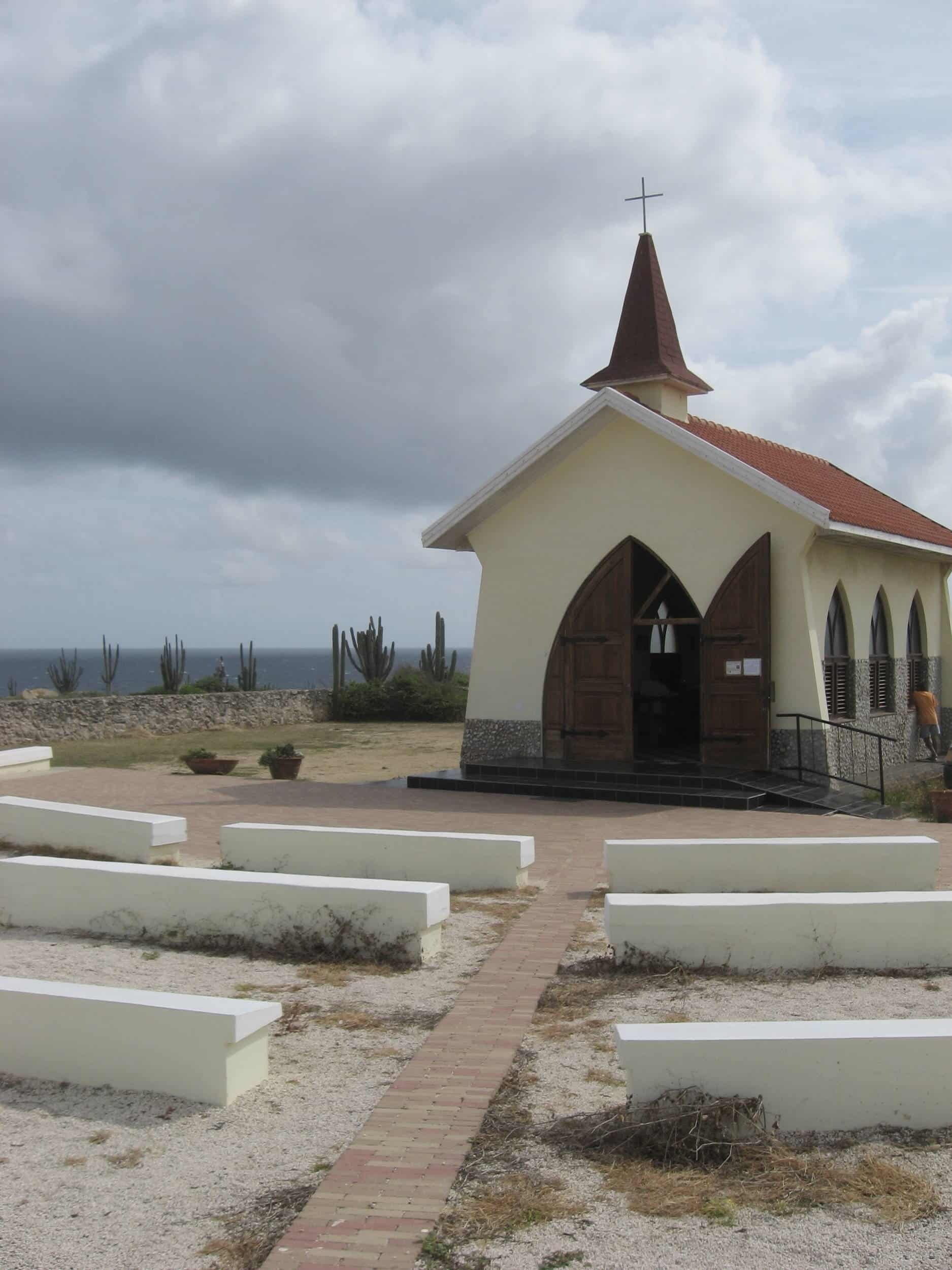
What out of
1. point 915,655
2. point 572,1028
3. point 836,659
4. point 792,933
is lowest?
point 572,1028

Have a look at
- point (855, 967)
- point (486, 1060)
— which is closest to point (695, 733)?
point (855, 967)

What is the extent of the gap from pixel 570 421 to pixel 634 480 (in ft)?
4.04

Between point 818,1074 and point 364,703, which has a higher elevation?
point 364,703

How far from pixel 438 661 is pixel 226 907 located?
2901 cm

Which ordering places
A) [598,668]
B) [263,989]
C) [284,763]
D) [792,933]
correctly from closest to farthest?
[263,989]
[792,933]
[598,668]
[284,763]

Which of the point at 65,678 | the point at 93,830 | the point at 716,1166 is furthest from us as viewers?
the point at 65,678

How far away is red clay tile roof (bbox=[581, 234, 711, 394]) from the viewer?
18328 millimetres

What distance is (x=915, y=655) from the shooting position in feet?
66.4

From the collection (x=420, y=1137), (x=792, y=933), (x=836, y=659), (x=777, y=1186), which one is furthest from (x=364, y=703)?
(x=777, y=1186)

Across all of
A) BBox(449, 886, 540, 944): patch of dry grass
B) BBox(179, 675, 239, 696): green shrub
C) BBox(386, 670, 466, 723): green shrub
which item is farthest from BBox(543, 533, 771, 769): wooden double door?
BBox(179, 675, 239, 696): green shrub

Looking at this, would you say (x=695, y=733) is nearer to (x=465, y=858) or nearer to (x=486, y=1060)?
(x=465, y=858)

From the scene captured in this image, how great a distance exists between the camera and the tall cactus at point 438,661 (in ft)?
122

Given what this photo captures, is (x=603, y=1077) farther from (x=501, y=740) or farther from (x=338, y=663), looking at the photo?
(x=338, y=663)

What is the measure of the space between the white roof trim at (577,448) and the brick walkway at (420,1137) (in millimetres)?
8572
